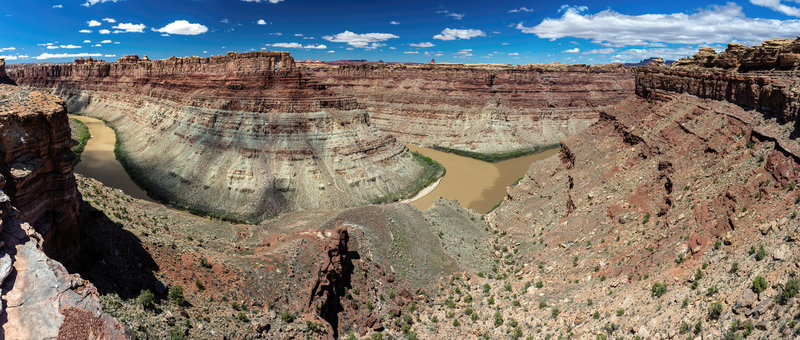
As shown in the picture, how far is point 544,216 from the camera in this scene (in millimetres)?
27875

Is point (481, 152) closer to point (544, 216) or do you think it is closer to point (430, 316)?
point (544, 216)

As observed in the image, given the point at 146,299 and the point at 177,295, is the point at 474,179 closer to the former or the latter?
the point at 177,295

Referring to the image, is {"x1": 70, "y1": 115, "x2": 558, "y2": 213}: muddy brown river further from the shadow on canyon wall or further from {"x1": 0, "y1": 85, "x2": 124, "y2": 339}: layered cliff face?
{"x1": 0, "y1": 85, "x2": 124, "y2": 339}: layered cliff face

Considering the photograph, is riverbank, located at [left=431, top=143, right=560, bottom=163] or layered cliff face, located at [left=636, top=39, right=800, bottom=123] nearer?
layered cliff face, located at [left=636, top=39, right=800, bottom=123]

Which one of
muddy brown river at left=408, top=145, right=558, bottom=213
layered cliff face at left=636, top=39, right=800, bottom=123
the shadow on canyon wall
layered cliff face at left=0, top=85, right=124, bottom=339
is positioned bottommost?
muddy brown river at left=408, top=145, right=558, bottom=213

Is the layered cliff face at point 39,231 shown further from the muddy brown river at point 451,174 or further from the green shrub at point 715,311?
the muddy brown river at point 451,174

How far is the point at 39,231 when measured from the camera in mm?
11641

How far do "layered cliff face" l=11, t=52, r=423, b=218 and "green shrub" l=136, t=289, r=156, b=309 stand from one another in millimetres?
23725

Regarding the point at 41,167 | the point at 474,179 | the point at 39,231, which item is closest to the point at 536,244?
the point at 39,231

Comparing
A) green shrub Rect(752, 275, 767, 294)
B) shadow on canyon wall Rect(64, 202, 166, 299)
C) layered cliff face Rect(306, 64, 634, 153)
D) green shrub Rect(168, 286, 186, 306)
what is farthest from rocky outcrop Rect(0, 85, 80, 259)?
layered cliff face Rect(306, 64, 634, 153)

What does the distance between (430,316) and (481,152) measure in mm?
49489

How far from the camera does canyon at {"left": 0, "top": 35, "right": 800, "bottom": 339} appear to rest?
12062 mm

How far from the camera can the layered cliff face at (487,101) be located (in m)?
72.1

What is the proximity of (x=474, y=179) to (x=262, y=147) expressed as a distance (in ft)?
84.2
